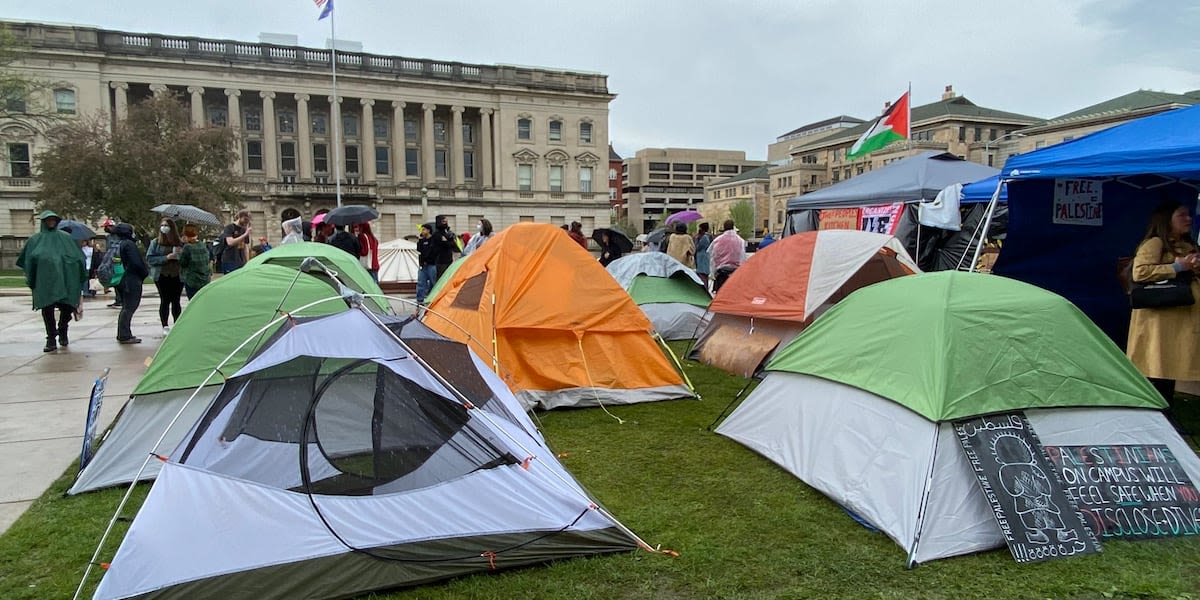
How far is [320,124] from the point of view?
5016 cm

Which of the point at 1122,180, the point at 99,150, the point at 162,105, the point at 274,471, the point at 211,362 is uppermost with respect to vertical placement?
the point at 162,105

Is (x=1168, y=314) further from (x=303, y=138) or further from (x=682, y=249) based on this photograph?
(x=303, y=138)

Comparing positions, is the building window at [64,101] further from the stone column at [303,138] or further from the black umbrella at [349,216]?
the black umbrella at [349,216]

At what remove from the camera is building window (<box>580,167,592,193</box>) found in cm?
5609

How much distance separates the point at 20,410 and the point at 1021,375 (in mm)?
7994

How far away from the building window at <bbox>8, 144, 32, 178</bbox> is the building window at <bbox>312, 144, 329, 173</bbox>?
16906 millimetres

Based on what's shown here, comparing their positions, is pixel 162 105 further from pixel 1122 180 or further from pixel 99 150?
pixel 1122 180

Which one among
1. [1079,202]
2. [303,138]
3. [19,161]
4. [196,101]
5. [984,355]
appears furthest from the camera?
[303,138]

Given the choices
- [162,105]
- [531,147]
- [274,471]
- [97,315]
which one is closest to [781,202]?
[531,147]

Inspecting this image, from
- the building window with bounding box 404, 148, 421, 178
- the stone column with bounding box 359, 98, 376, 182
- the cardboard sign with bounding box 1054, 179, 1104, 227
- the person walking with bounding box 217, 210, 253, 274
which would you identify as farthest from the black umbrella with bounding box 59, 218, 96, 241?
the building window with bounding box 404, 148, 421, 178

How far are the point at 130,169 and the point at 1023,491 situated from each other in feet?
106

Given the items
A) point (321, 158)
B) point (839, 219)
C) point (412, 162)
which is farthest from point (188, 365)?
point (412, 162)

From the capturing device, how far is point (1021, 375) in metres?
3.80

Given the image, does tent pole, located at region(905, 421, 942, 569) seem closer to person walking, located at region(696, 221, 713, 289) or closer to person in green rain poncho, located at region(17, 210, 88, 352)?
person in green rain poncho, located at region(17, 210, 88, 352)
